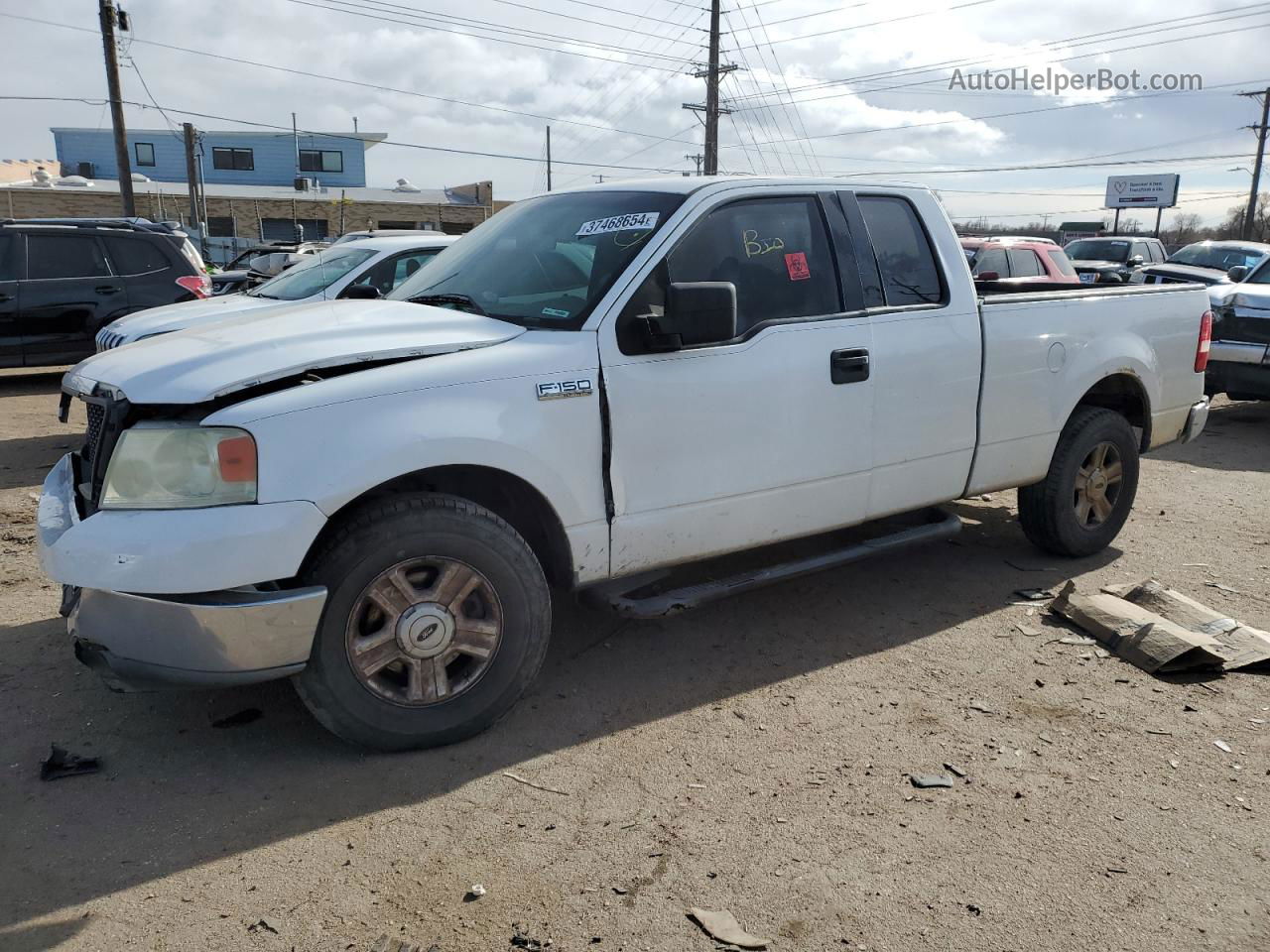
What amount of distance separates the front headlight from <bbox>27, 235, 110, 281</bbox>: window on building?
353 inches

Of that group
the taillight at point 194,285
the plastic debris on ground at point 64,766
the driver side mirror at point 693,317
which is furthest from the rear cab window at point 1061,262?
the plastic debris on ground at point 64,766

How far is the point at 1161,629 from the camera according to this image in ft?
14.3

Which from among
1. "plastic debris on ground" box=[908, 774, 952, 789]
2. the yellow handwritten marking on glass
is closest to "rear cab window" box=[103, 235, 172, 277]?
the yellow handwritten marking on glass

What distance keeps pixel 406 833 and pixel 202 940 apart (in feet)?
2.07

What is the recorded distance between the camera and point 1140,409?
5723 mm

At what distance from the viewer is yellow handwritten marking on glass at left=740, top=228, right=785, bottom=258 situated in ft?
13.5

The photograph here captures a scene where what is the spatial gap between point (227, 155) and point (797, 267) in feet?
158

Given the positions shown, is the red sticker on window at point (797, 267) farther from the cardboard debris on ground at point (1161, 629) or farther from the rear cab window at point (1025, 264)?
the rear cab window at point (1025, 264)

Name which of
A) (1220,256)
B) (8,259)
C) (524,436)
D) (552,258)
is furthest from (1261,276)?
(8,259)

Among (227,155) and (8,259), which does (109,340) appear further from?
(227,155)

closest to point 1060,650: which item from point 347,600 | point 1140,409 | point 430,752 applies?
point 1140,409

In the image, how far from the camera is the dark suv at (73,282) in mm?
10445

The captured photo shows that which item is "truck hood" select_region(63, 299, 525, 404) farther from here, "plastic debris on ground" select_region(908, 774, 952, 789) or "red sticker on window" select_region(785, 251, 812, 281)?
"plastic debris on ground" select_region(908, 774, 952, 789)

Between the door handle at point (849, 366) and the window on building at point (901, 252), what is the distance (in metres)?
0.40
